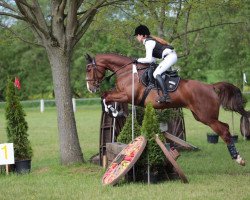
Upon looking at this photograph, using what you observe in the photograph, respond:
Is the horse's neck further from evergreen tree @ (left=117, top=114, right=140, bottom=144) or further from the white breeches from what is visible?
evergreen tree @ (left=117, top=114, right=140, bottom=144)

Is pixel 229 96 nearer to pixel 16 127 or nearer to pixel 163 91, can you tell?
pixel 163 91

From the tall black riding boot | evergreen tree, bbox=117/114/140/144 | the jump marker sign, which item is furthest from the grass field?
the tall black riding boot

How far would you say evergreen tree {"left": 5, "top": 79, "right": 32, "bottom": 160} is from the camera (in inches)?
436

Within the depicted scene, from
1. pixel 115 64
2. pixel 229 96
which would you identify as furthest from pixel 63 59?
pixel 229 96

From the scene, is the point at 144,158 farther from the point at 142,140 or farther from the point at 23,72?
the point at 23,72

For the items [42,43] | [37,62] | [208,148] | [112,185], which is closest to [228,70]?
[37,62]

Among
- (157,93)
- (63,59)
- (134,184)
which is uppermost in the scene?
(63,59)

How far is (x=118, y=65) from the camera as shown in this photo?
10.5 metres

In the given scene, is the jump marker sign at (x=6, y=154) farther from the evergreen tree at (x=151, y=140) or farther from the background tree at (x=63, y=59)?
the evergreen tree at (x=151, y=140)

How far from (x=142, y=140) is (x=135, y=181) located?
32.7 inches

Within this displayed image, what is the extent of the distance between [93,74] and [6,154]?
240cm

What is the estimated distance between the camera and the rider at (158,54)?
32.4ft

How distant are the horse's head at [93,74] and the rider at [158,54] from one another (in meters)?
0.85

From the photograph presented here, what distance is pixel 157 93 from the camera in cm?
1002
